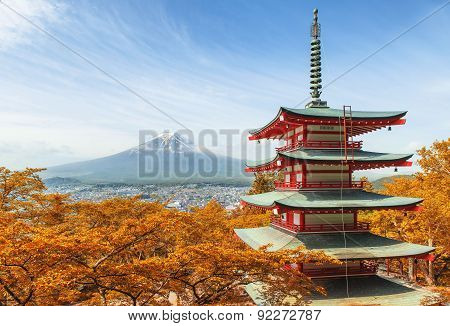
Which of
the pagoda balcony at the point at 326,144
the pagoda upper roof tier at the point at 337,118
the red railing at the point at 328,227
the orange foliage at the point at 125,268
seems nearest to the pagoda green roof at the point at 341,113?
the pagoda upper roof tier at the point at 337,118

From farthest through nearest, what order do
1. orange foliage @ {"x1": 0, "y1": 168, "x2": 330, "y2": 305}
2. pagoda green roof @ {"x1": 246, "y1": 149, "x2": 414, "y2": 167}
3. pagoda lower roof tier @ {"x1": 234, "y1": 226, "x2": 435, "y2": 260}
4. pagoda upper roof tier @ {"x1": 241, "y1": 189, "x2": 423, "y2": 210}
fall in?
pagoda green roof @ {"x1": 246, "y1": 149, "x2": 414, "y2": 167} → pagoda upper roof tier @ {"x1": 241, "y1": 189, "x2": 423, "y2": 210} → pagoda lower roof tier @ {"x1": 234, "y1": 226, "x2": 435, "y2": 260} → orange foliage @ {"x1": 0, "y1": 168, "x2": 330, "y2": 305}

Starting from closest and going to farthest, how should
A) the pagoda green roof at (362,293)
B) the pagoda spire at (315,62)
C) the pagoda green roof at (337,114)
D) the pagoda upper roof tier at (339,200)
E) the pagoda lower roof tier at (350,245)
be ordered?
1. the pagoda green roof at (362,293)
2. the pagoda lower roof tier at (350,245)
3. the pagoda upper roof tier at (339,200)
4. the pagoda green roof at (337,114)
5. the pagoda spire at (315,62)

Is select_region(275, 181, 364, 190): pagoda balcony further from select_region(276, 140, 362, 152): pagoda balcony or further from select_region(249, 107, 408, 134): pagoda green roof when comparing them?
select_region(249, 107, 408, 134): pagoda green roof

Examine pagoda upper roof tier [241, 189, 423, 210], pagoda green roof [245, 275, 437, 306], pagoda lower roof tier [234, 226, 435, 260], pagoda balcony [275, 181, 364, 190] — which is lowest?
pagoda green roof [245, 275, 437, 306]

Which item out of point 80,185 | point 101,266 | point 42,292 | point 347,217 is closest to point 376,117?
point 347,217

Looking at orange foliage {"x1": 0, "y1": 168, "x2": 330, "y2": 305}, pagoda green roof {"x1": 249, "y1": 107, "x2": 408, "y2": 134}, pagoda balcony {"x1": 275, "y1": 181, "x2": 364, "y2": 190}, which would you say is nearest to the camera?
orange foliage {"x1": 0, "y1": 168, "x2": 330, "y2": 305}

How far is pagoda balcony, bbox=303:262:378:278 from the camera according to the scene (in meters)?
14.8

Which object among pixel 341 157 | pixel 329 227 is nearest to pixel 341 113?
pixel 341 157

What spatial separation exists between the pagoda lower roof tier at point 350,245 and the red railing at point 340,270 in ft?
3.84

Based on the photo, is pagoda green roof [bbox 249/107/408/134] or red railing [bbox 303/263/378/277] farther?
pagoda green roof [bbox 249/107/408/134]

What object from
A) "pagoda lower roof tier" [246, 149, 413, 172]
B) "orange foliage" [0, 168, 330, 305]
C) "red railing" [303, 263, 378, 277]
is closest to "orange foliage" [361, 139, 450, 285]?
"pagoda lower roof tier" [246, 149, 413, 172]

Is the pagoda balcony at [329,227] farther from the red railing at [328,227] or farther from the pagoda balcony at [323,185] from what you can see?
the pagoda balcony at [323,185]

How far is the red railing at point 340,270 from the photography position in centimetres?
1485

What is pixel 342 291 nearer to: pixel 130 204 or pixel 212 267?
pixel 212 267
